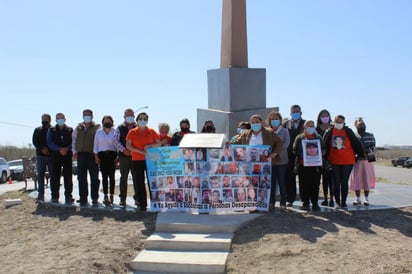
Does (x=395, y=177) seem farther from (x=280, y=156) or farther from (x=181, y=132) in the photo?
(x=181, y=132)

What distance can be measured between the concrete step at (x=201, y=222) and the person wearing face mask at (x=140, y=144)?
0.92 metres

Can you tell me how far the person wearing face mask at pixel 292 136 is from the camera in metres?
7.92

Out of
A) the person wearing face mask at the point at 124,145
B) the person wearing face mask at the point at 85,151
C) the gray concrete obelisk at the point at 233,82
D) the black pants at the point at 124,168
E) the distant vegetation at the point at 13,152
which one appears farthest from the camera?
the distant vegetation at the point at 13,152

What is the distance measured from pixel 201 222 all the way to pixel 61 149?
12.2ft

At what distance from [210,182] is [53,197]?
3.86 metres

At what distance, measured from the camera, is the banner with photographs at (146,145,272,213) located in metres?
7.23

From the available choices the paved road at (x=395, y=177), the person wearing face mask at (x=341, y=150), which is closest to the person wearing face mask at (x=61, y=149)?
the person wearing face mask at (x=341, y=150)

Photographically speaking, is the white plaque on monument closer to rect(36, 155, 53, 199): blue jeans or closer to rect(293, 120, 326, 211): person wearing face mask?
rect(293, 120, 326, 211): person wearing face mask

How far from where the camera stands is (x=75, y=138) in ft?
28.0

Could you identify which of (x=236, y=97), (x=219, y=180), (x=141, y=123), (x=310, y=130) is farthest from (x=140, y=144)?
(x=236, y=97)

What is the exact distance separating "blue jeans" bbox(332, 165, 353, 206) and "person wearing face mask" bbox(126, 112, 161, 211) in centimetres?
317

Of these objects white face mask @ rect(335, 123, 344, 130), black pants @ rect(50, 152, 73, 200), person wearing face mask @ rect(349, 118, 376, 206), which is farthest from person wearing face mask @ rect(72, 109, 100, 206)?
person wearing face mask @ rect(349, 118, 376, 206)

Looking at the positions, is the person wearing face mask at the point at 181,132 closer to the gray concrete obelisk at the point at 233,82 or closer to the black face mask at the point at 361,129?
the gray concrete obelisk at the point at 233,82

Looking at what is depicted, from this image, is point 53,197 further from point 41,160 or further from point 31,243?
point 31,243
